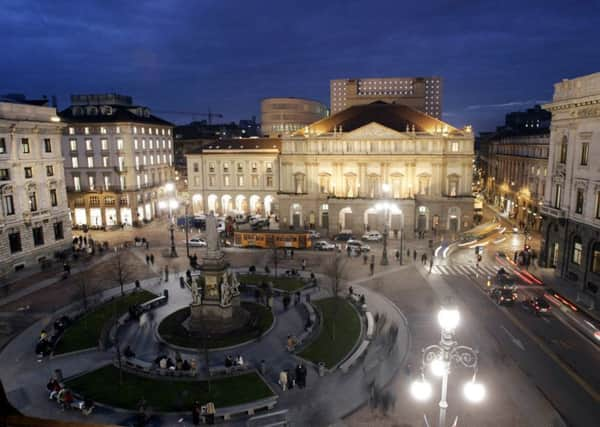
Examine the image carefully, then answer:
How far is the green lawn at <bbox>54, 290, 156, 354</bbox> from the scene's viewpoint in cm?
2981

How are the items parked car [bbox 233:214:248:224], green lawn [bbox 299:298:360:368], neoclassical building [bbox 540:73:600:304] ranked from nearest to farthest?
green lawn [bbox 299:298:360:368] < neoclassical building [bbox 540:73:600:304] < parked car [bbox 233:214:248:224]

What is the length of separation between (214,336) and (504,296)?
23972 mm

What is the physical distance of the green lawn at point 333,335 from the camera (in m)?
28.2

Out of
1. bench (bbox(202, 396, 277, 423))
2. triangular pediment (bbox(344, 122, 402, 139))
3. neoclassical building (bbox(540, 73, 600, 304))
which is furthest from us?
triangular pediment (bbox(344, 122, 402, 139))

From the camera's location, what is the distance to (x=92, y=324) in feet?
109

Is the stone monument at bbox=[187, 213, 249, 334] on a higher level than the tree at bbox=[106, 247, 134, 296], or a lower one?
higher

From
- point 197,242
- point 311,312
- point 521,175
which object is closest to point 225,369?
point 311,312

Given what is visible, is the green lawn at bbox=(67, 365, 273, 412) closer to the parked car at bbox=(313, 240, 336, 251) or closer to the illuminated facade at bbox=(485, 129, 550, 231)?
the parked car at bbox=(313, 240, 336, 251)

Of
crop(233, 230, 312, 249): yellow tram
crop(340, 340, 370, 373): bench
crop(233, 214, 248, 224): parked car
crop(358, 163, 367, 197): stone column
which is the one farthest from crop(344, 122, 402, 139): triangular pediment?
crop(340, 340, 370, 373): bench

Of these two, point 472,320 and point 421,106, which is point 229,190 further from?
point 421,106

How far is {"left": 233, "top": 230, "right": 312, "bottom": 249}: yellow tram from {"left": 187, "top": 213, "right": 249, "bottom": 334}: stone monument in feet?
87.1

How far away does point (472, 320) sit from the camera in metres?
33.8

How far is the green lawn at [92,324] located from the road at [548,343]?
2711cm

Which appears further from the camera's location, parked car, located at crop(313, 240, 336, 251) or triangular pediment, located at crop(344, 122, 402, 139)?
triangular pediment, located at crop(344, 122, 402, 139)
